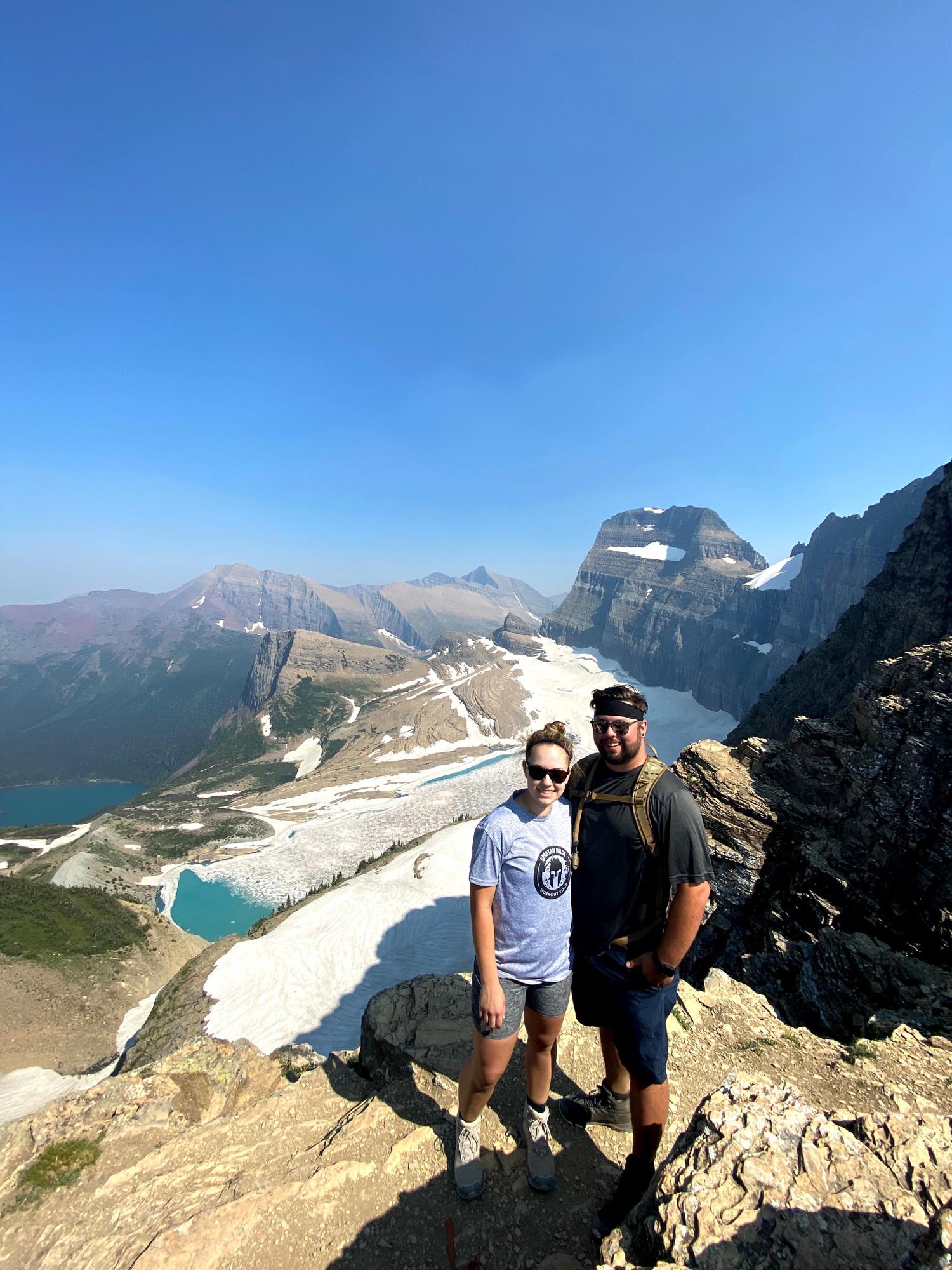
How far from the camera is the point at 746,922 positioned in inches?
758

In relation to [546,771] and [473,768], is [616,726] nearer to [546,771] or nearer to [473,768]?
[546,771]

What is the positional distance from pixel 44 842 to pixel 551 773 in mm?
141740

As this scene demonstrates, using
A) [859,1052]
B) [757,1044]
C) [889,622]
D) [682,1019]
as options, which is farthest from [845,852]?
[889,622]

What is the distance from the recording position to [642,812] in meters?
4.56

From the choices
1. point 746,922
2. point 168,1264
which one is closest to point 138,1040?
point 746,922

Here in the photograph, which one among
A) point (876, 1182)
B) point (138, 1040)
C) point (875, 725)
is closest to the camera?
→ point (876, 1182)

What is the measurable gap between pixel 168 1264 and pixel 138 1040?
4280 cm

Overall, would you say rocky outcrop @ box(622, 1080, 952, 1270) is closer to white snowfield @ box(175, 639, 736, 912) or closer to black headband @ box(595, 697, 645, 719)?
black headband @ box(595, 697, 645, 719)

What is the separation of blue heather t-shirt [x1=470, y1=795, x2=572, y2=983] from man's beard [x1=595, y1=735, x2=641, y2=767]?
63 centimetres

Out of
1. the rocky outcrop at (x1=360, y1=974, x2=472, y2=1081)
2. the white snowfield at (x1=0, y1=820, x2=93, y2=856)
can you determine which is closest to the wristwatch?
the rocky outcrop at (x1=360, y1=974, x2=472, y2=1081)

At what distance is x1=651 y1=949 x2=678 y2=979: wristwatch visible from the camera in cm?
450

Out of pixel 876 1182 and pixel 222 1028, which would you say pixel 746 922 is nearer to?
pixel 876 1182

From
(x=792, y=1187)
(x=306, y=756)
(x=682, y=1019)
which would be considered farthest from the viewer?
(x=306, y=756)

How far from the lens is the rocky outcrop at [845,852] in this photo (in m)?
13.7
